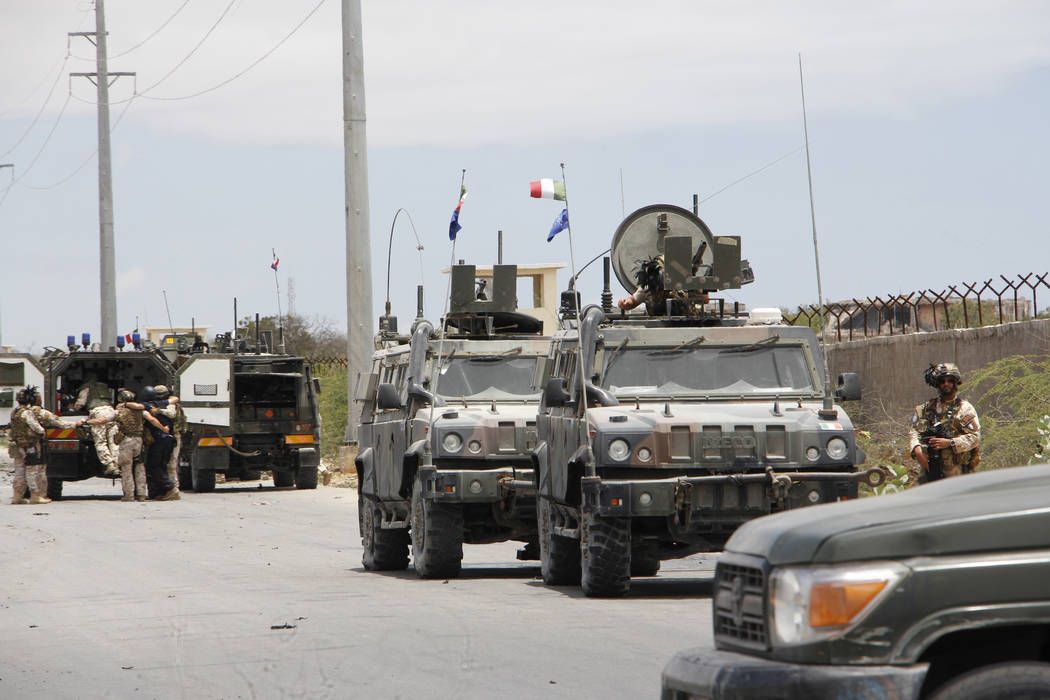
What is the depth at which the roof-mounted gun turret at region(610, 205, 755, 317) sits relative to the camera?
13.1 metres

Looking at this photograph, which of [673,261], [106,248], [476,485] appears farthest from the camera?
[106,248]

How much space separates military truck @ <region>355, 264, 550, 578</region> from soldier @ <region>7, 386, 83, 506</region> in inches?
A: 409

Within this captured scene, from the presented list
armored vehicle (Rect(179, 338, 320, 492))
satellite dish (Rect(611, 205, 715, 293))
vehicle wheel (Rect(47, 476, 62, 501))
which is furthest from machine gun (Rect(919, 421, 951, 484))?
vehicle wheel (Rect(47, 476, 62, 501))

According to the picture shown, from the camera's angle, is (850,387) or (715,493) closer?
(715,493)

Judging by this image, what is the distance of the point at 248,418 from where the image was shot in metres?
29.8

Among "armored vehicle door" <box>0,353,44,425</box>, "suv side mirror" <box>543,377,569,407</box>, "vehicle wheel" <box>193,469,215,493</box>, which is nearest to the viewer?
"suv side mirror" <box>543,377,569,407</box>

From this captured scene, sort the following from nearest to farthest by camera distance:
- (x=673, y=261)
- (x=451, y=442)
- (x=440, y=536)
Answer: (x=673, y=261)
(x=451, y=442)
(x=440, y=536)

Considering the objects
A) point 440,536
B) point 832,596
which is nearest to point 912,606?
point 832,596

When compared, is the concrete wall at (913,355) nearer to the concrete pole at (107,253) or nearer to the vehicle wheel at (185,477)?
the vehicle wheel at (185,477)

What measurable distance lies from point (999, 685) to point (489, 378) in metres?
10.7

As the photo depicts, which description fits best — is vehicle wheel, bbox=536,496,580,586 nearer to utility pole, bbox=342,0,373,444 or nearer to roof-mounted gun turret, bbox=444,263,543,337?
roof-mounted gun turret, bbox=444,263,543,337

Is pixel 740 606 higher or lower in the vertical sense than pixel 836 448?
lower

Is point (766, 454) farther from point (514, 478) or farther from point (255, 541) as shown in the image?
point (255, 541)

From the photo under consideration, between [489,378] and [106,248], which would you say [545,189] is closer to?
[489,378]
